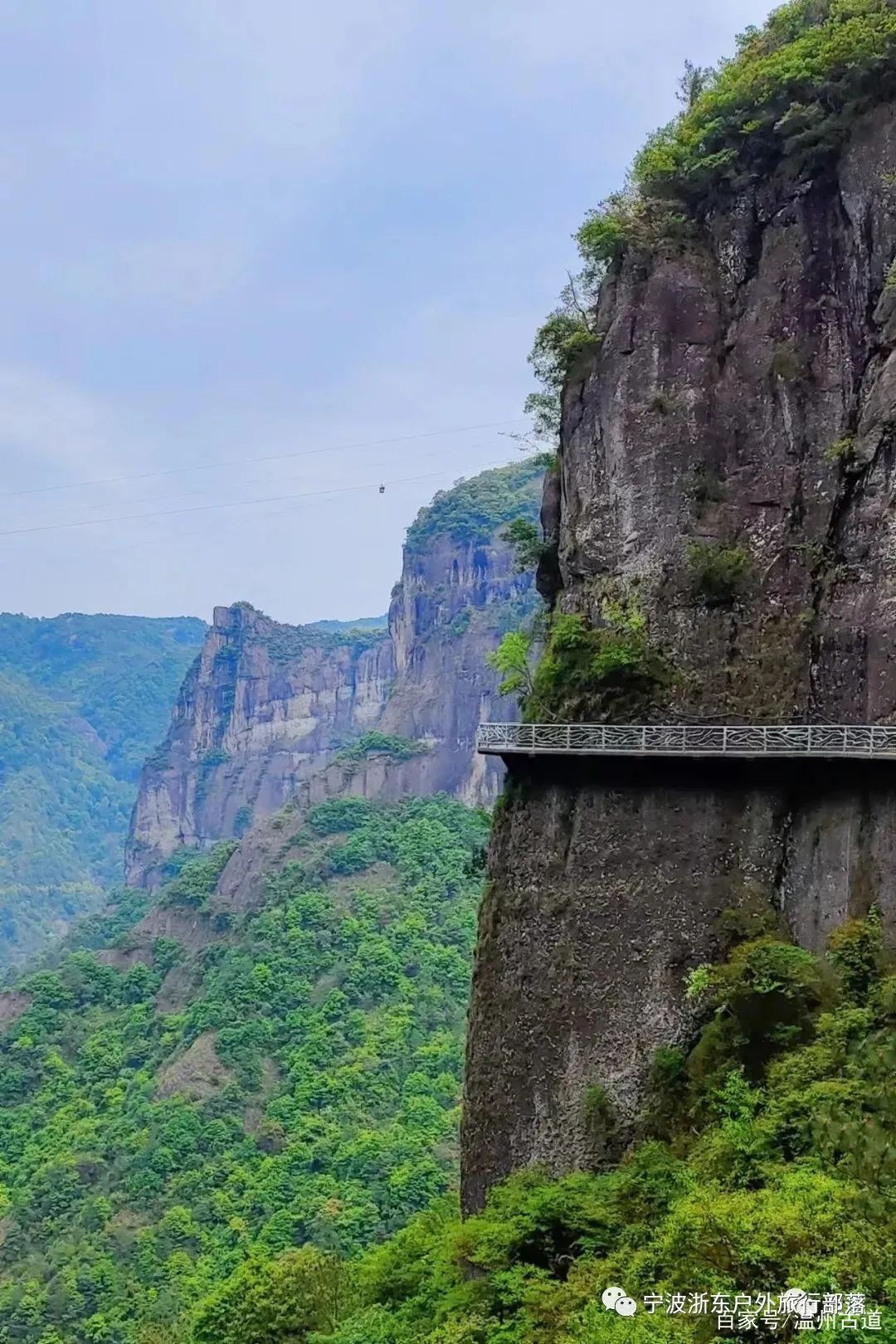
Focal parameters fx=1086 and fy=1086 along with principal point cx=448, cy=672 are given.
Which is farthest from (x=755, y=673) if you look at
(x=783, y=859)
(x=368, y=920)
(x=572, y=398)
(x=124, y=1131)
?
(x=368, y=920)

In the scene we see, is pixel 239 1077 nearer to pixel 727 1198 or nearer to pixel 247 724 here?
pixel 727 1198

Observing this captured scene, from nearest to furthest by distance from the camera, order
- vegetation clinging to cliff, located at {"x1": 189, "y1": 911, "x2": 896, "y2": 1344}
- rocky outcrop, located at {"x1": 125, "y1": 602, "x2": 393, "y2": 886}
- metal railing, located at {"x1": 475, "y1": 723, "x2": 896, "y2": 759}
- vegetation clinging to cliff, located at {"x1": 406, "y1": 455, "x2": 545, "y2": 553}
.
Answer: vegetation clinging to cliff, located at {"x1": 189, "y1": 911, "x2": 896, "y2": 1344}
metal railing, located at {"x1": 475, "y1": 723, "x2": 896, "y2": 759}
vegetation clinging to cliff, located at {"x1": 406, "y1": 455, "x2": 545, "y2": 553}
rocky outcrop, located at {"x1": 125, "y1": 602, "x2": 393, "y2": 886}

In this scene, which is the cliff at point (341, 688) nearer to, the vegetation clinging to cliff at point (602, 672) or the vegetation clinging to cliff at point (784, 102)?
the vegetation clinging to cliff at point (602, 672)

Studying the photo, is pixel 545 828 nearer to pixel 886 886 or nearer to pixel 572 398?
pixel 886 886

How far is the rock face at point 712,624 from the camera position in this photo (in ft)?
51.9

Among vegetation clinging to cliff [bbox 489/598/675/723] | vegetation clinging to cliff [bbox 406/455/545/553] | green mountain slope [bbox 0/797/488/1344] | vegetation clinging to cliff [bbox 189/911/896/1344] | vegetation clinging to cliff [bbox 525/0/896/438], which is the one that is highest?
vegetation clinging to cliff [bbox 406/455/545/553]

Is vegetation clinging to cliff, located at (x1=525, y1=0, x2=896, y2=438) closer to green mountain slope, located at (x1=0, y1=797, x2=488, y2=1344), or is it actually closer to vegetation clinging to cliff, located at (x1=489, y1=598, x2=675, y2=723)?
vegetation clinging to cliff, located at (x1=489, y1=598, x2=675, y2=723)

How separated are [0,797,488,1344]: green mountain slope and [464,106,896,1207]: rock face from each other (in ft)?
19.5

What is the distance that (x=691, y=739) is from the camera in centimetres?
1639

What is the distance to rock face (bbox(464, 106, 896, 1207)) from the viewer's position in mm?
15805

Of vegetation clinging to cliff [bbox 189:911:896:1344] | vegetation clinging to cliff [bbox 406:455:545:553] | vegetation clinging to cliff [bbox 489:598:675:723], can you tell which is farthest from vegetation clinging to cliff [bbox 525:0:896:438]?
vegetation clinging to cliff [bbox 406:455:545:553]

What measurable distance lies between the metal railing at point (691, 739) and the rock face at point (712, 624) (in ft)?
1.29

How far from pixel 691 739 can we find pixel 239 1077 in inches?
1700

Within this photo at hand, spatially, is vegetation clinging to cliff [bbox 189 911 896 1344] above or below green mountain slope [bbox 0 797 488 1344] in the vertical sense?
above
